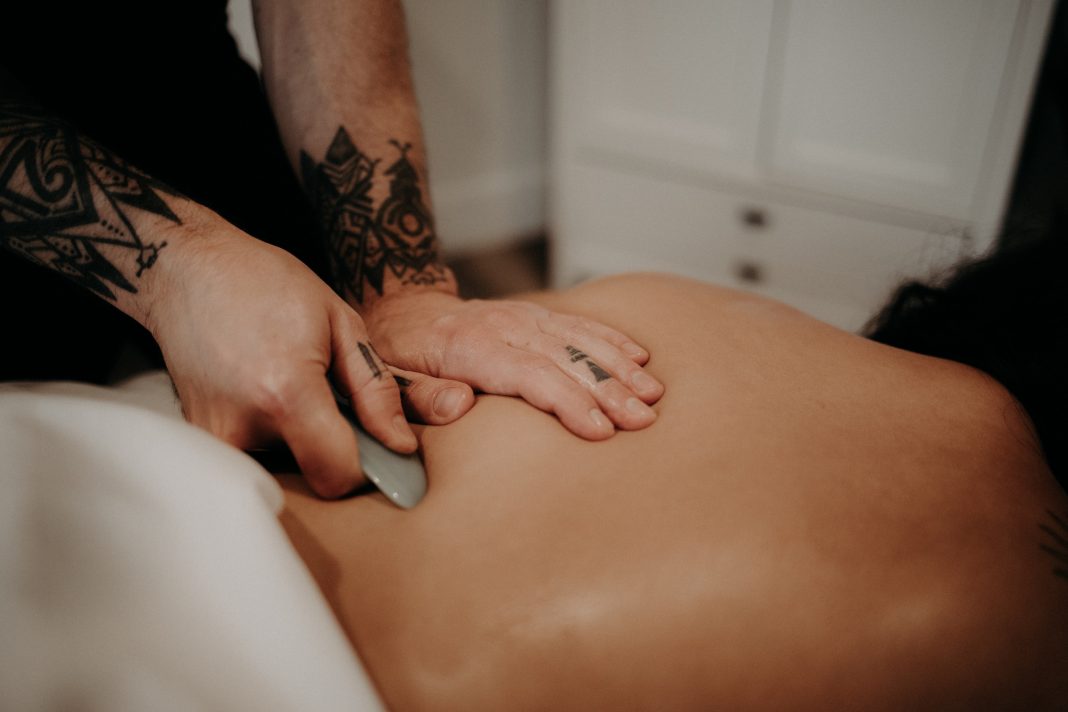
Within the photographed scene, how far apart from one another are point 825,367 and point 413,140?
0.68 m

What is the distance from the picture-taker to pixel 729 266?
6.89 feet

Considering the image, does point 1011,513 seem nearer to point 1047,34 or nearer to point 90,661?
point 90,661

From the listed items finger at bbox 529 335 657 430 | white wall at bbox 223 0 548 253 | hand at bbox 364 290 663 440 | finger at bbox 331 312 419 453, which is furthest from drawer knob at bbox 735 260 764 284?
finger at bbox 331 312 419 453

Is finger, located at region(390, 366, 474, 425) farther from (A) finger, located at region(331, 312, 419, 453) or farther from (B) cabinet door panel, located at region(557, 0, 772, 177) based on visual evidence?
(B) cabinet door panel, located at region(557, 0, 772, 177)

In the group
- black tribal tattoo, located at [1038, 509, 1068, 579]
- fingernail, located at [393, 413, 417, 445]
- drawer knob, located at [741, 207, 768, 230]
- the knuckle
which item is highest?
the knuckle

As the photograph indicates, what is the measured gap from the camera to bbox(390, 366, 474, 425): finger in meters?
0.71

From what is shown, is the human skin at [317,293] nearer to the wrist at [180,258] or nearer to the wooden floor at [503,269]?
the wrist at [180,258]

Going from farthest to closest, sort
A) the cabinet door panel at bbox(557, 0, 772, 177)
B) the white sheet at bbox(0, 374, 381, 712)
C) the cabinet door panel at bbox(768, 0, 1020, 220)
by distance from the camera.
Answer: the cabinet door panel at bbox(557, 0, 772, 177) → the cabinet door panel at bbox(768, 0, 1020, 220) → the white sheet at bbox(0, 374, 381, 712)

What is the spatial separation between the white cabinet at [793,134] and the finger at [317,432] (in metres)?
1.50

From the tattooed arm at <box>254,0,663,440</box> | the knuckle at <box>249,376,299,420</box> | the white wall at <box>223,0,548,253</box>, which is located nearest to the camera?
the knuckle at <box>249,376,299,420</box>

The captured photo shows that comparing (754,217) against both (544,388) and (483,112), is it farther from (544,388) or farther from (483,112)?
(544,388)

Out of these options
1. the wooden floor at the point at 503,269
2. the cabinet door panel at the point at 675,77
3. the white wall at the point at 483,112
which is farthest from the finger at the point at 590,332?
the white wall at the point at 483,112

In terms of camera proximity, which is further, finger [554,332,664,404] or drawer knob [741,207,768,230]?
drawer knob [741,207,768,230]

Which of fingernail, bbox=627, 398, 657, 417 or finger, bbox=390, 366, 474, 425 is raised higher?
fingernail, bbox=627, 398, 657, 417
